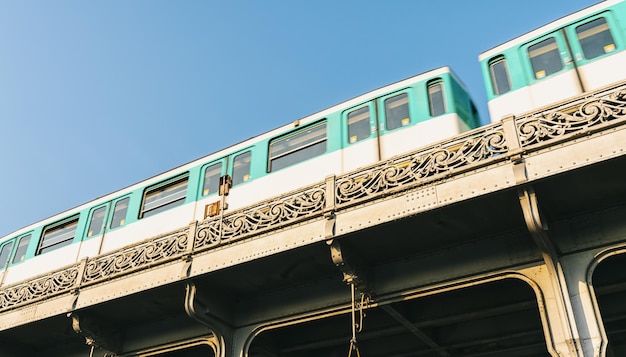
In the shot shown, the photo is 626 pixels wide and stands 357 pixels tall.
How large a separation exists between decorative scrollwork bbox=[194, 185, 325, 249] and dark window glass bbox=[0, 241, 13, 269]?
1190 centimetres

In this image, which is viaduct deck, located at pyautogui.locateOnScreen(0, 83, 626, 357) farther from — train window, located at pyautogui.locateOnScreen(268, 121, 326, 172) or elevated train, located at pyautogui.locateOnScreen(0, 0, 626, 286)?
train window, located at pyautogui.locateOnScreen(268, 121, 326, 172)

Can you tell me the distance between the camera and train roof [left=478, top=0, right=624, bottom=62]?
12031mm

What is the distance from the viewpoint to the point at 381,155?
42.4 feet

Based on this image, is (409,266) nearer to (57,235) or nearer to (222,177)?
(222,177)

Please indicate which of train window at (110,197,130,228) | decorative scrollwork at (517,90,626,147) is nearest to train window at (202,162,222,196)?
train window at (110,197,130,228)

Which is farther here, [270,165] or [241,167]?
[241,167]

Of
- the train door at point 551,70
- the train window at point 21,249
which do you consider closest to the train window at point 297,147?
the train door at point 551,70

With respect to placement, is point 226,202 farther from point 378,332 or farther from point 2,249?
point 2,249

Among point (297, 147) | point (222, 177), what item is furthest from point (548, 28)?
point (222, 177)

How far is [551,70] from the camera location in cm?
1187

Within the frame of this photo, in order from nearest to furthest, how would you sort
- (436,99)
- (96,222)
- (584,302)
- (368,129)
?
(584,302), (436,99), (368,129), (96,222)

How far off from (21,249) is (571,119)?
18.8 meters

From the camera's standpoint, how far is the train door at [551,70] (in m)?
11.5

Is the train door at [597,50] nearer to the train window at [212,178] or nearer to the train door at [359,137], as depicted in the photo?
the train door at [359,137]
